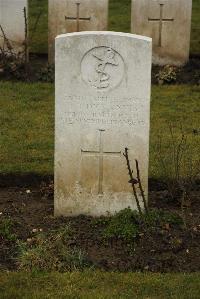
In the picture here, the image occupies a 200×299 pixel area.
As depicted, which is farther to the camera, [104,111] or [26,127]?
[26,127]

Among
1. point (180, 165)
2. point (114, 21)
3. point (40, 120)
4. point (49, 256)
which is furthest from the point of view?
point (114, 21)

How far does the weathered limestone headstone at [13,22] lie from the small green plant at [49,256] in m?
6.50

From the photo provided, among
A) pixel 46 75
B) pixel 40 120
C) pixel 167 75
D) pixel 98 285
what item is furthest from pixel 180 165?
pixel 46 75

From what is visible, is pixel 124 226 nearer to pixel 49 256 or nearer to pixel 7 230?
Answer: pixel 49 256

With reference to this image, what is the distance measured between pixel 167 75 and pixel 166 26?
→ 1076 millimetres

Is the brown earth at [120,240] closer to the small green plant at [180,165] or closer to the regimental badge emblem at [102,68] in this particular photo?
the small green plant at [180,165]

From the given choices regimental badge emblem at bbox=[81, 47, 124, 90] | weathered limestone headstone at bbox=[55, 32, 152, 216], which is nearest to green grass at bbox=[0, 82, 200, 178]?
weathered limestone headstone at bbox=[55, 32, 152, 216]

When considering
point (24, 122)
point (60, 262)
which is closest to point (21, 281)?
point (60, 262)

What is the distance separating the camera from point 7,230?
6.38m

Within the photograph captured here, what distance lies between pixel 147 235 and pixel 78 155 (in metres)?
0.98

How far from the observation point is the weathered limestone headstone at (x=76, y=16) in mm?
12078

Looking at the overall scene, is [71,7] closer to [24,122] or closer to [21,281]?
[24,122]

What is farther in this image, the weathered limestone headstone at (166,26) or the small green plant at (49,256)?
the weathered limestone headstone at (166,26)

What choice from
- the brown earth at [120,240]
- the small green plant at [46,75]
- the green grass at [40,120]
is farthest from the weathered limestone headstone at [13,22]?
the brown earth at [120,240]
